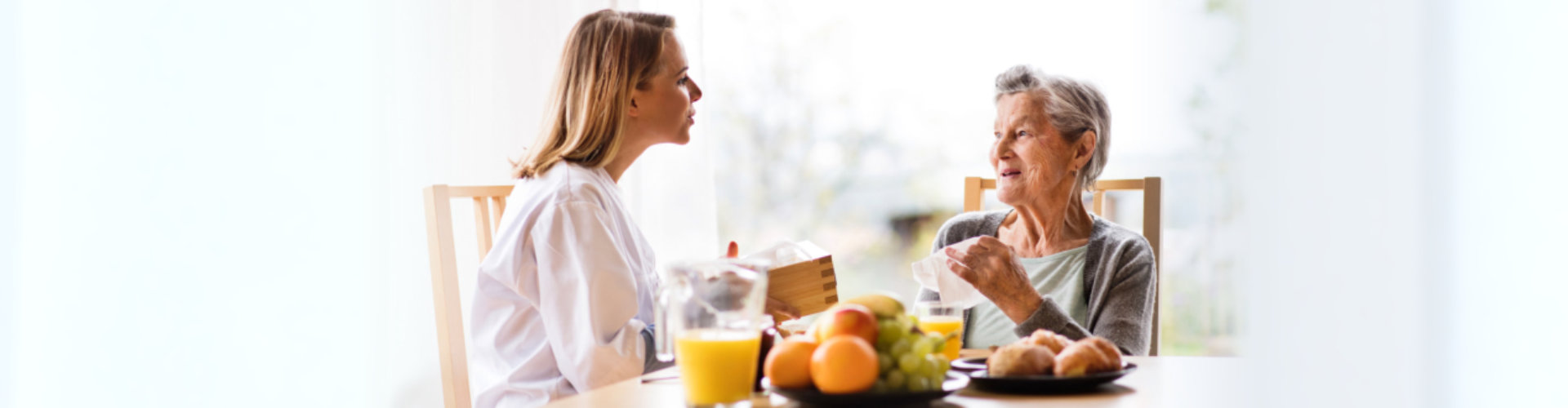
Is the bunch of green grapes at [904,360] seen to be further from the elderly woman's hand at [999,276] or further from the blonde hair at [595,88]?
the blonde hair at [595,88]

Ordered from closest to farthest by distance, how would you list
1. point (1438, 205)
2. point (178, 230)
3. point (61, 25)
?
point (61, 25) < point (178, 230) < point (1438, 205)

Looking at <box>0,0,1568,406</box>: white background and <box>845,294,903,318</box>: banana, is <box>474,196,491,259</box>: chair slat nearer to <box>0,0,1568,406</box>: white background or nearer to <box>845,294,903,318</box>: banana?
<box>0,0,1568,406</box>: white background

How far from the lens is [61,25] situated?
1686 millimetres

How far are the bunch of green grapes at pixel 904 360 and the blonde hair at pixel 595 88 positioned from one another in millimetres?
780

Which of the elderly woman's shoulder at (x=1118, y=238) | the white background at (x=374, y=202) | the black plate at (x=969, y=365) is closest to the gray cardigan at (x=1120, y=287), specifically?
the elderly woman's shoulder at (x=1118, y=238)

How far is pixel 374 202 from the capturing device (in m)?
2.31

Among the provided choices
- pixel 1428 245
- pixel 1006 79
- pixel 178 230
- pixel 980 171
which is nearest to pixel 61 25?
pixel 178 230

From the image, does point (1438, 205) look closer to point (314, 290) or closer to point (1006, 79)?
point (1006, 79)

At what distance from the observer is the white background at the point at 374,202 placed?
5.57 ft

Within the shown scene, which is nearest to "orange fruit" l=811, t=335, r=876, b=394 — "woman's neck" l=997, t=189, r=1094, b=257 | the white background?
the white background

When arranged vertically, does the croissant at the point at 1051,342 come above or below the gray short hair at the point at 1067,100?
below

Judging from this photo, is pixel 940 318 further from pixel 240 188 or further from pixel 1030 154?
pixel 240 188

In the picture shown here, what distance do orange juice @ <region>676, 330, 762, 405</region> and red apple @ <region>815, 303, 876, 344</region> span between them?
68mm

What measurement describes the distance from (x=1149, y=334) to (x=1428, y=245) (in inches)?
28.2
